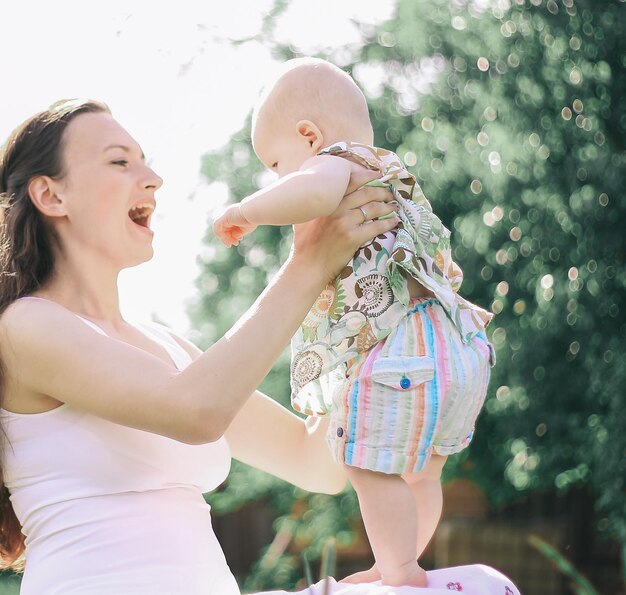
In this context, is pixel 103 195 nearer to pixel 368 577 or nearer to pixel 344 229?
pixel 344 229

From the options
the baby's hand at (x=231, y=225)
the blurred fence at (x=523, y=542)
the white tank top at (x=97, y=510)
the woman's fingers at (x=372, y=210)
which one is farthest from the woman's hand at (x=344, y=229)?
the blurred fence at (x=523, y=542)

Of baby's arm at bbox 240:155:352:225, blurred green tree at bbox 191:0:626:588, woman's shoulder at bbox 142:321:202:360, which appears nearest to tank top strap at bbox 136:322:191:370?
woman's shoulder at bbox 142:321:202:360

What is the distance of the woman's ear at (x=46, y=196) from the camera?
2.17 m

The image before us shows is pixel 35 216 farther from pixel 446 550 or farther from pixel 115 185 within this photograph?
pixel 446 550

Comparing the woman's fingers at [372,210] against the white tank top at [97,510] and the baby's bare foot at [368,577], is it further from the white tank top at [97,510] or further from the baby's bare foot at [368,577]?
the baby's bare foot at [368,577]

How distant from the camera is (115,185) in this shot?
2168 mm

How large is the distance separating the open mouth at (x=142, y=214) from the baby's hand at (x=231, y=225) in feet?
0.98

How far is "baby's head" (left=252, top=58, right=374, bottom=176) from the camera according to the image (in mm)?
2127

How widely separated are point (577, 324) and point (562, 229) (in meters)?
0.61

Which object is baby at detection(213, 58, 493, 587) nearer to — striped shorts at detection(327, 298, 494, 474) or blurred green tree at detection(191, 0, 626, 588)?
striped shorts at detection(327, 298, 494, 474)

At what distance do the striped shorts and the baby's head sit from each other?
1.34 feet

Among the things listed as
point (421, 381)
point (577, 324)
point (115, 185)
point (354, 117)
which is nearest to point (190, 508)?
point (421, 381)

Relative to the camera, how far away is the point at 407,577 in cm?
187

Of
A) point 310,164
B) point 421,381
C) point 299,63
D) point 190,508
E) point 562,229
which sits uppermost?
point 299,63
